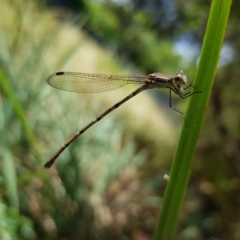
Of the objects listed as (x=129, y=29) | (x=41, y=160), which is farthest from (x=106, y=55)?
(x=41, y=160)

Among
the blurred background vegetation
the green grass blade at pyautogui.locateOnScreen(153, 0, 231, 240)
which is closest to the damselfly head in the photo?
the blurred background vegetation

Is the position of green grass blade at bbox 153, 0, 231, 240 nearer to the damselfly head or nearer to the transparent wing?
the damselfly head

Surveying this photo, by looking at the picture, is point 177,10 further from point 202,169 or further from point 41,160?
point 41,160

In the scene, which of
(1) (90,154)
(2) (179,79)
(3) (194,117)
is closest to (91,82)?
(1) (90,154)

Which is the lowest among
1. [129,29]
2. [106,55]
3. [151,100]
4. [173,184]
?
[173,184]

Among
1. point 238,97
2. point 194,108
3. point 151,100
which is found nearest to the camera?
point 194,108

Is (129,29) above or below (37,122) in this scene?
above
